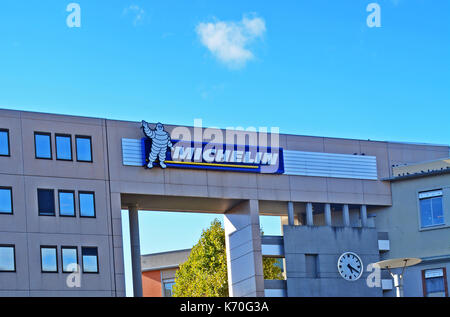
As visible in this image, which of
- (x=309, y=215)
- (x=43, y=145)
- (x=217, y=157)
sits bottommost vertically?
(x=309, y=215)

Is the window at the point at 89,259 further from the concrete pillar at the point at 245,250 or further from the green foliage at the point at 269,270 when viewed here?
the green foliage at the point at 269,270

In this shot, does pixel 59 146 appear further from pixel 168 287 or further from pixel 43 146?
pixel 168 287

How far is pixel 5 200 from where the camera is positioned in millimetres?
48562

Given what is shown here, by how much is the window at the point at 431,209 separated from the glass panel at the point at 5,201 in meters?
26.1

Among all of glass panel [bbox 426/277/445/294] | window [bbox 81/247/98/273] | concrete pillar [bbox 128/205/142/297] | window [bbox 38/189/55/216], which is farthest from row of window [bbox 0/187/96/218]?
glass panel [bbox 426/277/445/294]

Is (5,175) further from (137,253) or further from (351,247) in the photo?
(351,247)

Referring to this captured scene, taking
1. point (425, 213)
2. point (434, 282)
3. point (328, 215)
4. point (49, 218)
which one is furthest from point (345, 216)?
point (49, 218)

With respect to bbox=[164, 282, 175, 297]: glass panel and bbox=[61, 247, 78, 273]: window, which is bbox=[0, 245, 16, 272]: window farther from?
bbox=[164, 282, 175, 297]: glass panel

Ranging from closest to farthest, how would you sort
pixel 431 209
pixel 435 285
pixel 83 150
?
pixel 83 150
pixel 435 285
pixel 431 209

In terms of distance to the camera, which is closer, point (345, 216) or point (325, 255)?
point (325, 255)

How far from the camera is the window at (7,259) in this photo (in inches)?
1876

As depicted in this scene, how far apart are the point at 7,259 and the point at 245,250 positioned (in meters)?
15.3

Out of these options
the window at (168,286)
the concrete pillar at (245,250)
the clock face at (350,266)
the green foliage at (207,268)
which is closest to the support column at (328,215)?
the clock face at (350,266)

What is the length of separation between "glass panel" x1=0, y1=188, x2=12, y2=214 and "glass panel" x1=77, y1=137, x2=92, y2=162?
4682 mm
